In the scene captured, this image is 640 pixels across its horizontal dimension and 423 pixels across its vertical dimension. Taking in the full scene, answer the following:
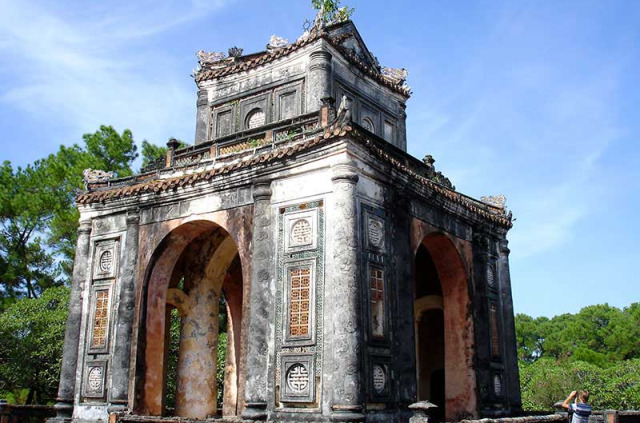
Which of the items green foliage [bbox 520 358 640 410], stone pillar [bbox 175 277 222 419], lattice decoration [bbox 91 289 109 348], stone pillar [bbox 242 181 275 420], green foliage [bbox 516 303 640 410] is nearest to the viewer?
stone pillar [bbox 242 181 275 420]

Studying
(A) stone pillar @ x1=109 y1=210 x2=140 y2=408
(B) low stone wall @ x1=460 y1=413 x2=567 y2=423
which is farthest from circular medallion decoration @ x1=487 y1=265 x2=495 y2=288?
(A) stone pillar @ x1=109 y1=210 x2=140 y2=408

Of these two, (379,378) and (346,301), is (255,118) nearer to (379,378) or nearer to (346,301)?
(346,301)

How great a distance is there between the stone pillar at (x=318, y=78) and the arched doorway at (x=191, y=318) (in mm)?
4501

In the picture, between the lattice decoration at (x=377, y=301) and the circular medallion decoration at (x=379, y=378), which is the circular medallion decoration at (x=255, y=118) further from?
the circular medallion decoration at (x=379, y=378)

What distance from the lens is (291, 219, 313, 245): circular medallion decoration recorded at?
13664 millimetres

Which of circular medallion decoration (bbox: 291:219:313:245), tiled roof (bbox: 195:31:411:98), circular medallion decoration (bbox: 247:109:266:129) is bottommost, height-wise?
circular medallion decoration (bbox: 291:219:313:245)

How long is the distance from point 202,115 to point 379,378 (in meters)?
11.1

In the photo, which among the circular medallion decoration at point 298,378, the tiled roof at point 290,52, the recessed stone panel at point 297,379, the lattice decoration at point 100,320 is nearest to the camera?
the recessed stone panel at point 297,379

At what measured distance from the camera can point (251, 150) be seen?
15.7 meters

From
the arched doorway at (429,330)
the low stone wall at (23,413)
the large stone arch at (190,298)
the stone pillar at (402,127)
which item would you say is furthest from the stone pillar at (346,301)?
the low stone wall at (23,413)

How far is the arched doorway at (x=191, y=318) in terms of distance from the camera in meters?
16.1

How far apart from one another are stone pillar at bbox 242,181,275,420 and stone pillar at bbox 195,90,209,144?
6.37 m

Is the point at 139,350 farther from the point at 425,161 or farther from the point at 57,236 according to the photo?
the point at 57,236

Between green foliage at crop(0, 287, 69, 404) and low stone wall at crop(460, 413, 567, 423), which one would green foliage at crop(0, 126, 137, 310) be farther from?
low stone wall at crop(460, 413, 567, 423)
